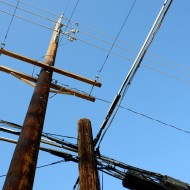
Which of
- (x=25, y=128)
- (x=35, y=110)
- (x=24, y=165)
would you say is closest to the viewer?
(x=24, y=165)

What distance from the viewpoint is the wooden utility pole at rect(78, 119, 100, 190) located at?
4.28 meters

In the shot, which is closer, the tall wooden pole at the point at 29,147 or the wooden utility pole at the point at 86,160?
the tall wooden pole at the point at 29,147

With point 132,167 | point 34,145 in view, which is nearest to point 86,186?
point 34,145

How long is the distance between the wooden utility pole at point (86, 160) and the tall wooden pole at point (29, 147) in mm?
713

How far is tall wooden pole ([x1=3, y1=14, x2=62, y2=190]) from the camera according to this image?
11.9ft

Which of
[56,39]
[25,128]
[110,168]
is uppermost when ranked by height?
[56,39]

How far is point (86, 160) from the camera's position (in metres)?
4.74

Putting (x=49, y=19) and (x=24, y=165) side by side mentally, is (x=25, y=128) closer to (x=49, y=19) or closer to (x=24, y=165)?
(x=24, y=165)

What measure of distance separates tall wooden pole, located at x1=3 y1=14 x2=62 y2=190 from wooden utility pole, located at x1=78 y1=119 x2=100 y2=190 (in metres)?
0.71

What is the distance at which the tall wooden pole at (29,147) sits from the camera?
11.9ft

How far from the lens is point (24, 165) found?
386cm

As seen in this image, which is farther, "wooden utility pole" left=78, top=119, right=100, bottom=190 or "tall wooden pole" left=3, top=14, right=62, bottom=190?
"wooden utility pole" left=78, top=119, right=100, bottom=190

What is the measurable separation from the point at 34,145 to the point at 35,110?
904mm

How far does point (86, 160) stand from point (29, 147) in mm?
954
